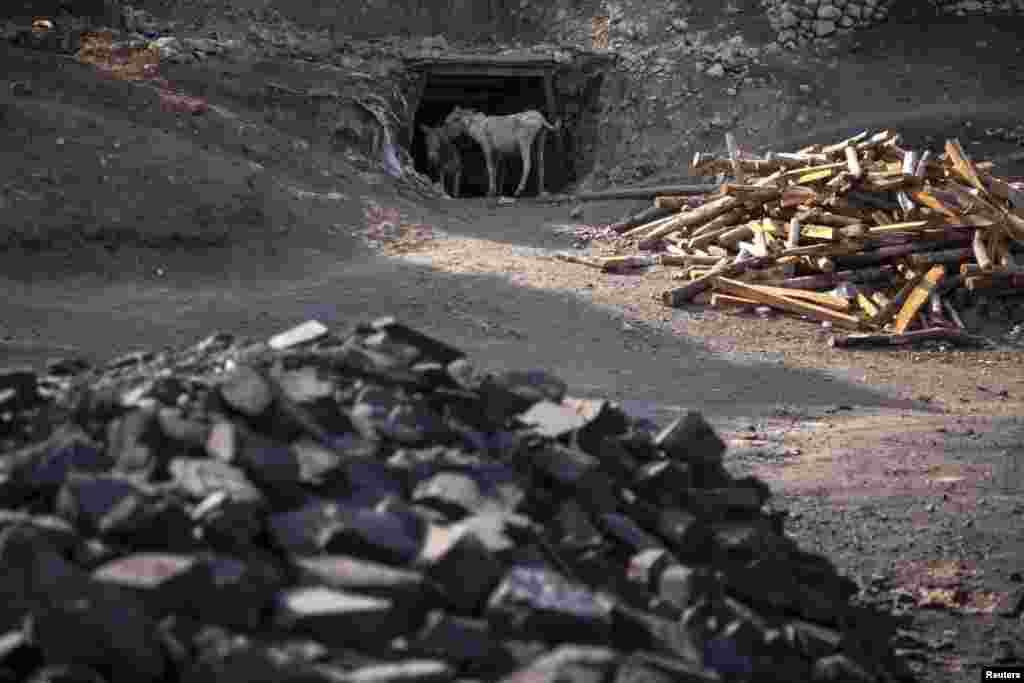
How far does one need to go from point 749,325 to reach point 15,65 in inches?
373

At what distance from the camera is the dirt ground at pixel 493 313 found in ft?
23.5

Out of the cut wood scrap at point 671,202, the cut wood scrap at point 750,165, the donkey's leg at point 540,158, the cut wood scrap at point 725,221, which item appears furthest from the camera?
the donkey's leg at point 540,158

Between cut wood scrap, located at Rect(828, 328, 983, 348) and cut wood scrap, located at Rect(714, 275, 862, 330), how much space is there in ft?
0.90

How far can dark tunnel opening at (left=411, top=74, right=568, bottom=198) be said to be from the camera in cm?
2248

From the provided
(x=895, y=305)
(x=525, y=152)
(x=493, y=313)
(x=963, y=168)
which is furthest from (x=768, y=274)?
(x=525, y=152)

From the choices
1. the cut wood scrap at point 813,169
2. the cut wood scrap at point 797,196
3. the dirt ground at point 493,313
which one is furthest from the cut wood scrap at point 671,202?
the cut wood scrap at point 797,196

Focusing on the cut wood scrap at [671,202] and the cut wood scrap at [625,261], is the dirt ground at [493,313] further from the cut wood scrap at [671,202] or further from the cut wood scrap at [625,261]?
the cut wood scrap at [671,202]

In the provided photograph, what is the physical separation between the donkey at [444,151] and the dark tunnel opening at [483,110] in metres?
0.35

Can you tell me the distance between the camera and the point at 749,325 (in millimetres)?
12844

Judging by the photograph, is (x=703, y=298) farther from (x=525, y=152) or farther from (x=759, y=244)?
(x=525, y=152)

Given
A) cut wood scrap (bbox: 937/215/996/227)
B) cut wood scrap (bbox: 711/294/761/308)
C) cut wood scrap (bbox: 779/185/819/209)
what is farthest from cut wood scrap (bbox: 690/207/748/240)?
cut wood scrap (bbox: 937/215/996/227)

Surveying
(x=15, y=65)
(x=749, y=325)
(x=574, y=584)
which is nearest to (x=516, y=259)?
(x=749, y=325)

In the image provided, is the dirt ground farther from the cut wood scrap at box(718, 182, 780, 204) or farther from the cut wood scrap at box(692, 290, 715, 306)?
the cut wood scrap at box(718, 182, 780, 204)

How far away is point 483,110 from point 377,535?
21.4 meters
